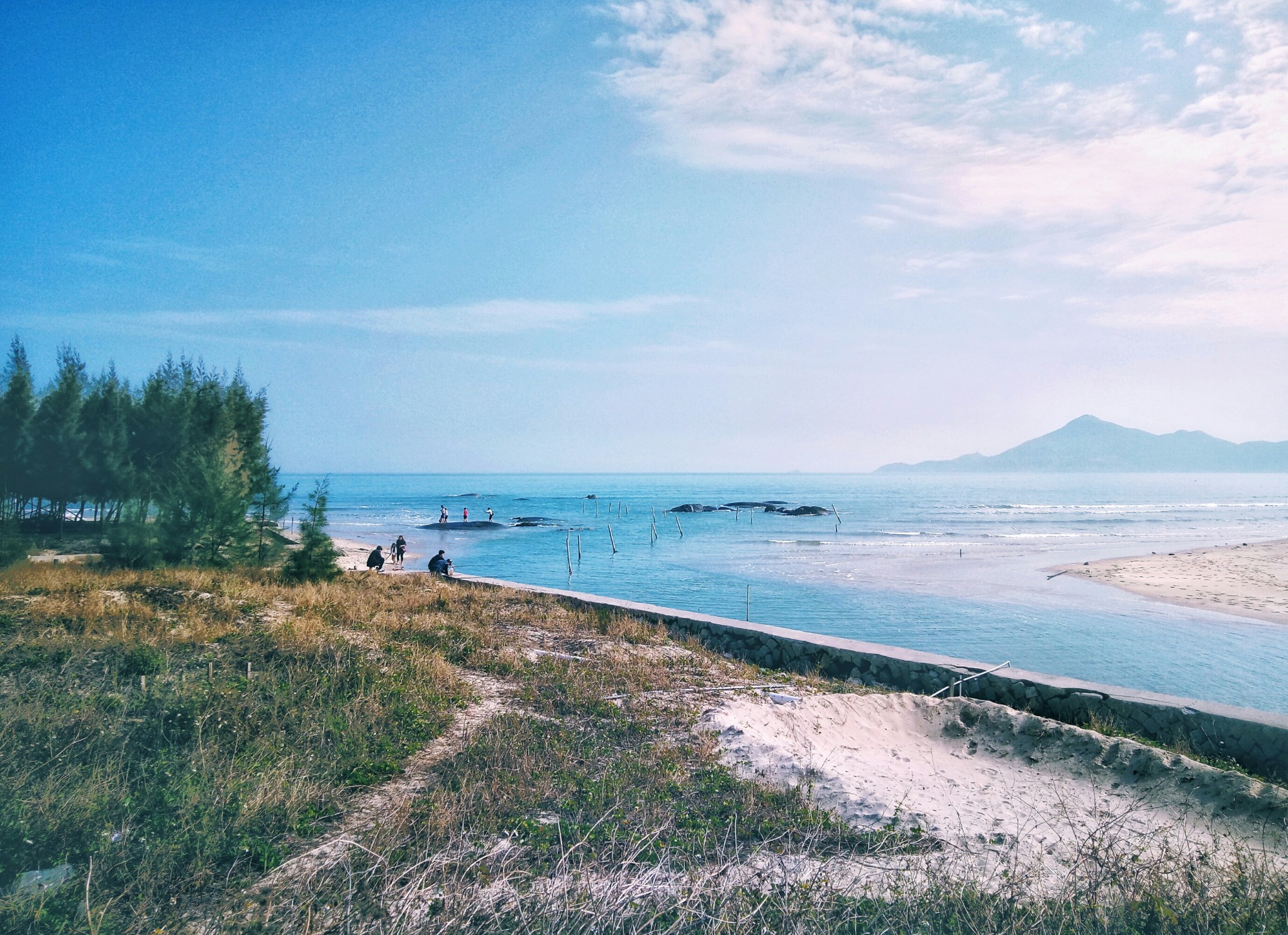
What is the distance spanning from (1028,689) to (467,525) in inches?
2342

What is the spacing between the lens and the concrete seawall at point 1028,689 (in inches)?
324

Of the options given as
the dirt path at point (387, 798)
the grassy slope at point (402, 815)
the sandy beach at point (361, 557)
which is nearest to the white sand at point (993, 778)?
the grassy slope at point (402, 815)

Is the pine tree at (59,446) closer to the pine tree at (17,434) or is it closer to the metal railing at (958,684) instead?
the pine tree at (17,434)

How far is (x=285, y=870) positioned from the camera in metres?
4.60

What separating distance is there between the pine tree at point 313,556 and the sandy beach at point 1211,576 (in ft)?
86.7

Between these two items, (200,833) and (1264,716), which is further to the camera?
(1264,716)

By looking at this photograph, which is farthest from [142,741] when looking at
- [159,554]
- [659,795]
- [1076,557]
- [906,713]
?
[1076,557]

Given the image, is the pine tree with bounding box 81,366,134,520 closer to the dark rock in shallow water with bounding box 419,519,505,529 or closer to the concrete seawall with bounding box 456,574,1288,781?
the concrete seawall with bounding box 456,574,1288,781

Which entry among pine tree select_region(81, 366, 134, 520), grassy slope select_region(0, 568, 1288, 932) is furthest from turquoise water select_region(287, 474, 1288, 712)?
pine tree select_region(81, 366, 134, 520)

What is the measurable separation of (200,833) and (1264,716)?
37.6 ft

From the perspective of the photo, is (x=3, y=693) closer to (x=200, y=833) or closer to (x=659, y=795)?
(x=200, y=833)

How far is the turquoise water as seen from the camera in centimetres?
1564

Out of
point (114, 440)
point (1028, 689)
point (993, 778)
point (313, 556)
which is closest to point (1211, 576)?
point (1028, 689)

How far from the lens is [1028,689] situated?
10.3 metres
